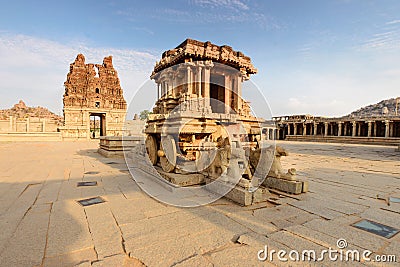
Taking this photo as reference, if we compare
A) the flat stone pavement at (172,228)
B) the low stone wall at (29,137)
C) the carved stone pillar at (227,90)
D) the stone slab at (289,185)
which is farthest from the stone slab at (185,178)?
the low stone wall at (29,137)

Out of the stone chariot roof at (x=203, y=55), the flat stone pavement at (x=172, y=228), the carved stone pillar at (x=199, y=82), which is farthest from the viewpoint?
the carved stone pillar at (x=199, y=82)

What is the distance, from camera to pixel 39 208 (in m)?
3.47

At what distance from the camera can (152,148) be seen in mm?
6246

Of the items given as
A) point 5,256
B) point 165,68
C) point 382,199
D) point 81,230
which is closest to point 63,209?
point 81,230

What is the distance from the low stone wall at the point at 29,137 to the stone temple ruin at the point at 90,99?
166cm

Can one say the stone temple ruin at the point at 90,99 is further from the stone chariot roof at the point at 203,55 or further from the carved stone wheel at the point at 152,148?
the carved stone wheel at the point at 152,148

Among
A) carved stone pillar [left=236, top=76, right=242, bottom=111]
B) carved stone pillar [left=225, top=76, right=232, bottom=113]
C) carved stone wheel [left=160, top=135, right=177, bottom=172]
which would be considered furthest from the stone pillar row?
carved stone wheel [left=160, top=135, right=177, bottom=172]

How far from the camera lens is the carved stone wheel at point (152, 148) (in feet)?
20.0

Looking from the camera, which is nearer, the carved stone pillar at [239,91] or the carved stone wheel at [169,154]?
the carved stone wheel at [169,154]

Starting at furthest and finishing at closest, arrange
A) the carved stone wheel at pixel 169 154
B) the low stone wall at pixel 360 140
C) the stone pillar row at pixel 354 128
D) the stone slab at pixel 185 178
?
the stone pillar row at pixel 354 128
the low stone wall at pixel 360 140
the carved stone wheel at pixel 169 154
the stone slab at pixel 185 178

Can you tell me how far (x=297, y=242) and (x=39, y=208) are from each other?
4019 mm

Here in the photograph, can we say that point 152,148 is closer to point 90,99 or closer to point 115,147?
point 115,147

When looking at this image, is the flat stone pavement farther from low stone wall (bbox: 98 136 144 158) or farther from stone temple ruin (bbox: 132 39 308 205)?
low stone wall (bbox: 98 136 144 158)

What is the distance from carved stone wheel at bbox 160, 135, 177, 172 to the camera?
16.3ft
